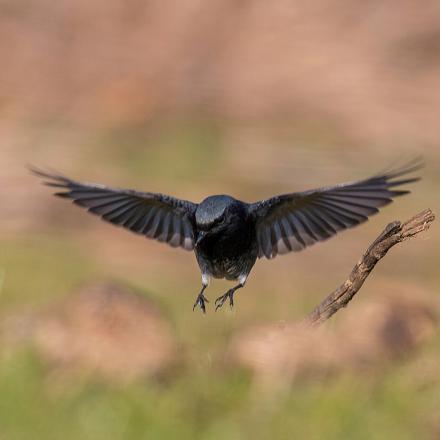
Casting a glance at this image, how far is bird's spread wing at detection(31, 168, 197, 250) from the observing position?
9.45 meters

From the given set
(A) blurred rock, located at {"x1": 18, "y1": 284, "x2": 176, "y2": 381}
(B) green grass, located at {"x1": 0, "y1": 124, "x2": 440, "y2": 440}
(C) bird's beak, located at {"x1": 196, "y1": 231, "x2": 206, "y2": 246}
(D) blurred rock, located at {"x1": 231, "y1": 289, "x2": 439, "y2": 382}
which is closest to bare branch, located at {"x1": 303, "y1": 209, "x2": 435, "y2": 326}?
(D) blurred rock, located at {"x1": 231, "y1": 289, "x2": 439, "y2": 382}

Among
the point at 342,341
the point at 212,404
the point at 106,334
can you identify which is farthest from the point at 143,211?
the point at 212,404

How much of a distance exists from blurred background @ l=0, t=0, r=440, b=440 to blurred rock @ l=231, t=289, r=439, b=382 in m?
0.01

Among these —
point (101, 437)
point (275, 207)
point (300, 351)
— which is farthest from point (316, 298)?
point (101, 437)

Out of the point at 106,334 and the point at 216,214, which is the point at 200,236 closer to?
the point at 216,214

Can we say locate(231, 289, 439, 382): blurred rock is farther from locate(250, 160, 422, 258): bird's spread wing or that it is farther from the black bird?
the black bird

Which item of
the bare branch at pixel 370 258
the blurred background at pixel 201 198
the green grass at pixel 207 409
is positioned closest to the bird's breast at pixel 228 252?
the blurred background at pixel 201 198

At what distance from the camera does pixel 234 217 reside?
8.88m

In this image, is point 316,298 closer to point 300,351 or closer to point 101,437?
point 300,351

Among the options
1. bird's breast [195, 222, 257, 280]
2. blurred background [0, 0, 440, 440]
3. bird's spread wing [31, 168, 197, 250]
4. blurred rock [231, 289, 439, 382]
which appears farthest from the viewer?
bird's spread wing [31, 168, 197, 250]

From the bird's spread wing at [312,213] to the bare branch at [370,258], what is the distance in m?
2.02

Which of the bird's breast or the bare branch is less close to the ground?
the bird's breast

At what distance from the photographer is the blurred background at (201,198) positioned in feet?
19.6

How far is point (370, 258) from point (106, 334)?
154 centimetres
